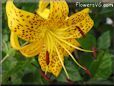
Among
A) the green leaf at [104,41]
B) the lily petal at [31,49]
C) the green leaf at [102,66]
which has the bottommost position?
the green leaf at [102,66]

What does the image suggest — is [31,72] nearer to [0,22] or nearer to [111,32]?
[0,22]

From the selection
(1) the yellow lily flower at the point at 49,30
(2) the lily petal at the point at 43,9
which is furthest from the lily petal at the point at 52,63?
(2) the lily petal at the point at 43,9

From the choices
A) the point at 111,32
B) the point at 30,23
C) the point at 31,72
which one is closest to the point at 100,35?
the point at 111,32

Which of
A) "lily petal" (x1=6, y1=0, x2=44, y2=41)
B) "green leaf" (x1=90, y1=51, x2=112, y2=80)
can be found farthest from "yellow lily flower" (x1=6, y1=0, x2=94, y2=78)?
"green leaf" (x1=90, y1=51, x2=112, y2=80)

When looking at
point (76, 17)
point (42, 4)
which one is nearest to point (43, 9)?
point (42, 4)

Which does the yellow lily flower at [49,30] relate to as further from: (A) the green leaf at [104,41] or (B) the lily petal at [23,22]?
(A) the green leaf at [104,41]

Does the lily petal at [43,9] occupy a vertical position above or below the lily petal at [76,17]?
above
